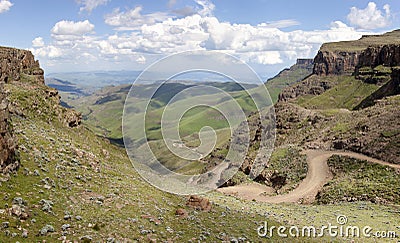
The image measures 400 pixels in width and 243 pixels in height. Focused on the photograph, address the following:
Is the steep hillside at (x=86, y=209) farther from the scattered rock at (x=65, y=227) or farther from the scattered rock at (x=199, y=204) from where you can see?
the scattered rock at (x=199, y=204)

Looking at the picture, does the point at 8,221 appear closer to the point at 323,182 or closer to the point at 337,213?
the point at 337,213

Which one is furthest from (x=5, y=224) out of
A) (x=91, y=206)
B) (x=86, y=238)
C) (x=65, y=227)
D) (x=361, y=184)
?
(x=361, y=184)

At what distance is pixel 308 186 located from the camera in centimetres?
6531

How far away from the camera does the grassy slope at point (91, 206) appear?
1833 cm

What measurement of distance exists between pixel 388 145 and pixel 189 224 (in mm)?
61098

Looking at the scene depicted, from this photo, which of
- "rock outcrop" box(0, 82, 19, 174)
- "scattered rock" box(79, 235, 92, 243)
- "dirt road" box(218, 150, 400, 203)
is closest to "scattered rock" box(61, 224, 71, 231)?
"scattered rock" box(79, 235, 92, 243)

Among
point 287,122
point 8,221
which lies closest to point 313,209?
point 8,221

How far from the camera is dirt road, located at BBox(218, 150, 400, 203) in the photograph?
60.9m

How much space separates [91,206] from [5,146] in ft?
23.4

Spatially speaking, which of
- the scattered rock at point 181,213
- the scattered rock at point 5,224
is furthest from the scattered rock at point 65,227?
the scattered rock at point 181,213

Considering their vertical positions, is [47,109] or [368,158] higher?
[47,109]

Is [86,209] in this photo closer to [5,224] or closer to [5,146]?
[5,224]

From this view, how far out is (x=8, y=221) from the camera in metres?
16.1

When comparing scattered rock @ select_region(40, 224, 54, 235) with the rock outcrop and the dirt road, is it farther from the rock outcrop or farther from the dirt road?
the dirt road
